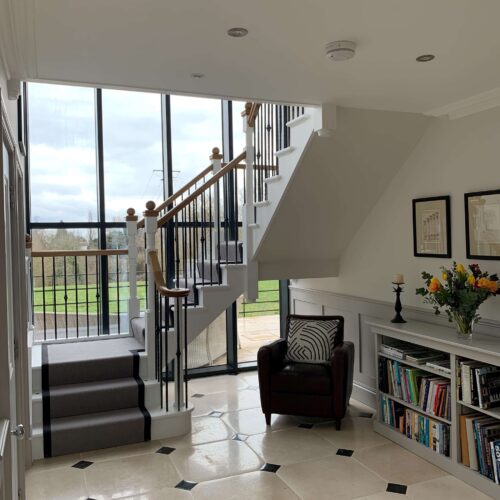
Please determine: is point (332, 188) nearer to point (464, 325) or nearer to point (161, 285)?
point (464, 325)

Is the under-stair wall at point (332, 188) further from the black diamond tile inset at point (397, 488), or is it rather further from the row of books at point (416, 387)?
the black diamond tile inset at point (397, 488)

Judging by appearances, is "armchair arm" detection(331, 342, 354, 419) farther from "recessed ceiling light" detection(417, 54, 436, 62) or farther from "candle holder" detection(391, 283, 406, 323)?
"recessed ceiling light" detection(417, 54, 436, 62)

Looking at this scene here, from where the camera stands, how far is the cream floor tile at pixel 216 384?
211 inches

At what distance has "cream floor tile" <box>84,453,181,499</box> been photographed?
128 inches

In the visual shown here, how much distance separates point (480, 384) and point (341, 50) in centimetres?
218

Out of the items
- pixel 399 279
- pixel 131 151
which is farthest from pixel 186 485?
pixel 131 151

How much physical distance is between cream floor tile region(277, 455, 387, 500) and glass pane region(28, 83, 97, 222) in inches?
139

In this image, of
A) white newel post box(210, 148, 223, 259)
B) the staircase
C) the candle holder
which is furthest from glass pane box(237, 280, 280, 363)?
the candle holder

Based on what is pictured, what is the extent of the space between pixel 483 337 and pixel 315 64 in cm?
216

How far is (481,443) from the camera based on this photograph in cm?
319

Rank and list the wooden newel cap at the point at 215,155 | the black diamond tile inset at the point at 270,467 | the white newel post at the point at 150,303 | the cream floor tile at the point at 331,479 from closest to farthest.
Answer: the cream floor tile at the point at 331,479
the black diamond tile inset at the point at 270,467
the white newel post at the point at 150,303
the wooden newel cap at the point at 215,155

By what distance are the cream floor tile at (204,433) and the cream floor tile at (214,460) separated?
0.09 m

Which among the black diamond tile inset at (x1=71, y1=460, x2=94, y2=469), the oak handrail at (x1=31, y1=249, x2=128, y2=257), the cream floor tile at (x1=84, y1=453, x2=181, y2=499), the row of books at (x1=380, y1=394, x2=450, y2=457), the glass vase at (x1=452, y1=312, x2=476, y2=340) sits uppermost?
the oak handrail at (x1=31, y1=249, x2=128, y2=257)

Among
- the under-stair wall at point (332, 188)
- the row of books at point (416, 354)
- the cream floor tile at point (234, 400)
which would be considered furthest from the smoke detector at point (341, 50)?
the cream floor tile at point (234, 400)
